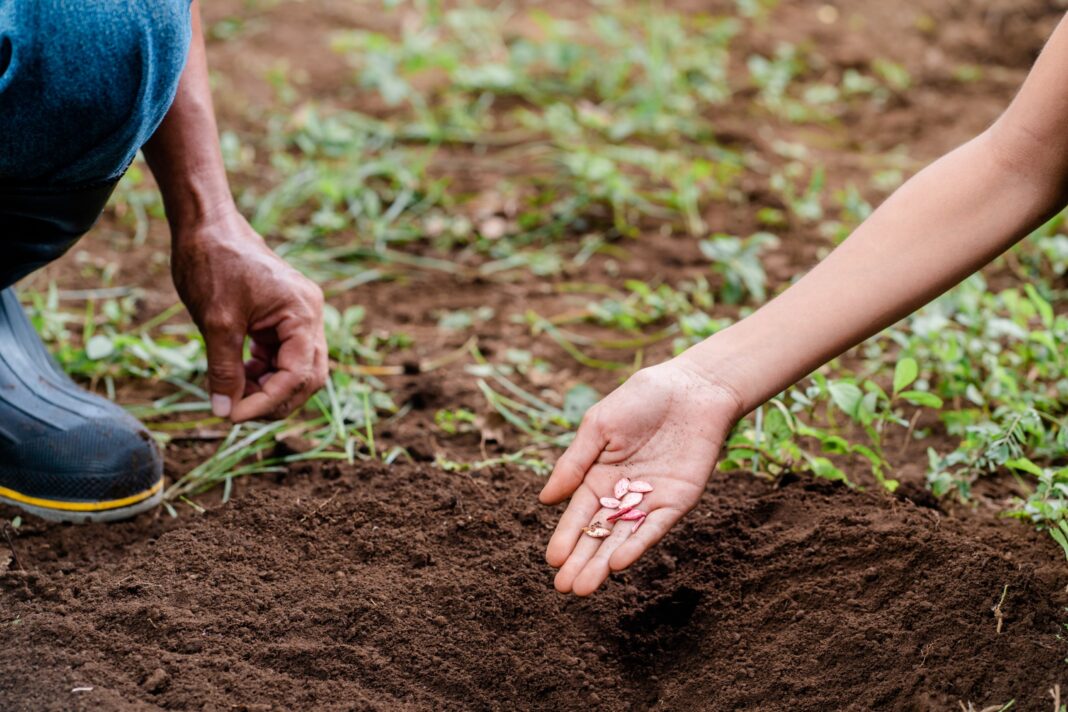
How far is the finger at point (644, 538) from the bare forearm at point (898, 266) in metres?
0.20

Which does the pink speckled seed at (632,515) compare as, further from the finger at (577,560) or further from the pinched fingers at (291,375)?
the pinched fingers at (291,375)

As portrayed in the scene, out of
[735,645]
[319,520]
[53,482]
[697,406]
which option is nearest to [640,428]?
[697,406]

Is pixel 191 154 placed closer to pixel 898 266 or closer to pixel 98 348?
pixel 98 348

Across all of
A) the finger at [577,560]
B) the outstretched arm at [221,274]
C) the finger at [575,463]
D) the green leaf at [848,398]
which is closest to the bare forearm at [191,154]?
the outstretched arm at [221,274]

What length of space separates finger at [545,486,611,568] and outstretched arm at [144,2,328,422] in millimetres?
588

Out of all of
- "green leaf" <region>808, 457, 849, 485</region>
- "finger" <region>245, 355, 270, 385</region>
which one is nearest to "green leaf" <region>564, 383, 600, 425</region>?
"green leaf" <region>808, 457, 849, 485</region>

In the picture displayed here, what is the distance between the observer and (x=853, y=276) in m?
1.59

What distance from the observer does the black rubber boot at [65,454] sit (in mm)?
1909

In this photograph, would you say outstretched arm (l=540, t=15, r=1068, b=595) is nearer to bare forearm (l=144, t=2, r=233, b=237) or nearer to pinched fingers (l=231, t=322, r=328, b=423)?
pinched fingers (l=231, t=322, r=328, b=423)

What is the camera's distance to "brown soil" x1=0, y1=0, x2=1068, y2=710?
1564mm

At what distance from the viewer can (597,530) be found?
1.56 meters

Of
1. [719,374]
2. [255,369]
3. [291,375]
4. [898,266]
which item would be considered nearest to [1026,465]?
[898,266]

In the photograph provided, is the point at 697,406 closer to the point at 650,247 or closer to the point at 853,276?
the point at 853,276

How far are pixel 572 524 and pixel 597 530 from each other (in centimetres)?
4
